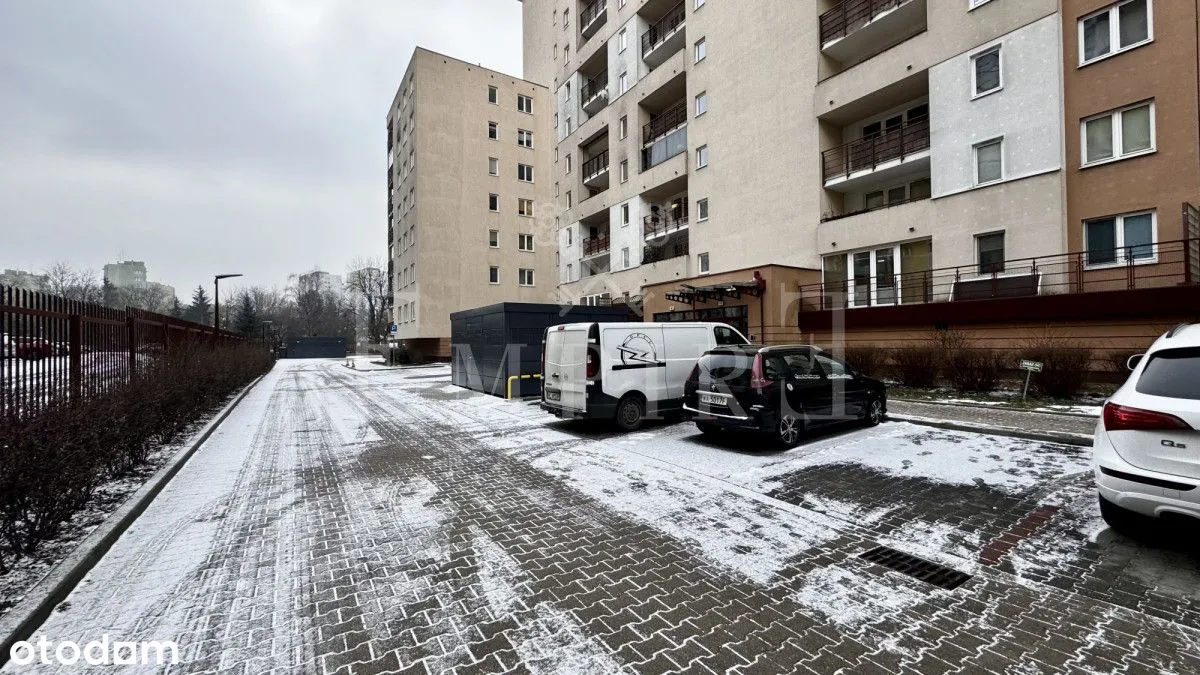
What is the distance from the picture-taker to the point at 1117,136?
12750 millimetres

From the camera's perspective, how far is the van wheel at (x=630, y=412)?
9.18 meters

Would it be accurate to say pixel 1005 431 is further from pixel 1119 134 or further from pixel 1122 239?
pixel 1119 134

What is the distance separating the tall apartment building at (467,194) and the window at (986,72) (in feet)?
93.2

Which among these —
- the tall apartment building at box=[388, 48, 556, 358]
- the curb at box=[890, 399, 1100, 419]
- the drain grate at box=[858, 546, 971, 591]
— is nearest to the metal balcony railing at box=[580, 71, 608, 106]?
the tall apartment building at box=[388, 48, 556, 358]

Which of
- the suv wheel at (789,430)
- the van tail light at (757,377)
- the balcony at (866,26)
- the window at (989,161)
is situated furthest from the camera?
the balcony at (866,26)

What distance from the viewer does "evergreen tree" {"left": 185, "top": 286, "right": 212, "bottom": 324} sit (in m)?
66.4

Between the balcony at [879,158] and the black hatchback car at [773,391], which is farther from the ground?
the balcony at [879,158]

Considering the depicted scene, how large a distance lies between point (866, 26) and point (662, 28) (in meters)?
12.4

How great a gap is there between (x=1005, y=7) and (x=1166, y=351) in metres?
15.9

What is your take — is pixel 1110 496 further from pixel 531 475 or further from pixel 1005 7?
pixel 1005 7

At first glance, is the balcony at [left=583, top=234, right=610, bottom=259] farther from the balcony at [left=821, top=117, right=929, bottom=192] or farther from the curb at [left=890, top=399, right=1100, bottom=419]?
the curb at [left=890, top=399, right=1100, bottom=419]

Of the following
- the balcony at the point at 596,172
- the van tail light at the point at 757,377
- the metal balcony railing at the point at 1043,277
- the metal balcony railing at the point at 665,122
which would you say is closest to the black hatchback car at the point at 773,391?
the van tail light at the point at 757,377

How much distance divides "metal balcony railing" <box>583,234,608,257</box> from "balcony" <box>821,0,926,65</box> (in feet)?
49.3

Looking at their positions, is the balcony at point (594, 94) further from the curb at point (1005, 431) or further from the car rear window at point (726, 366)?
the curb at point (1005, 431)
